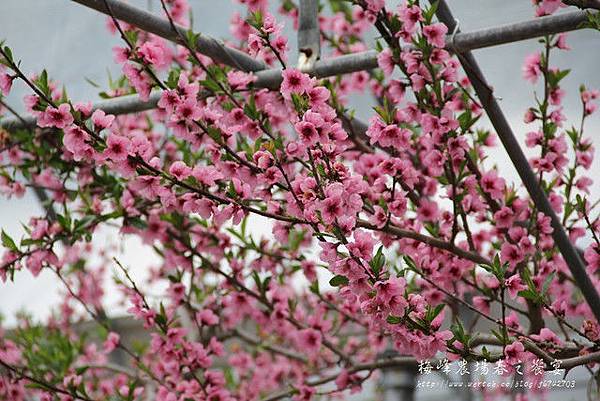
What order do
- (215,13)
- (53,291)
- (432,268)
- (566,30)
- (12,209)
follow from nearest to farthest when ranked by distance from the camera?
(566,30)
(432,268)
(215,13)
(12,209)
(53,291)

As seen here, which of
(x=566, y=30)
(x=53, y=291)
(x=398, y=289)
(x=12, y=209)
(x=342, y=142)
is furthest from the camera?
(x=53, y=291)

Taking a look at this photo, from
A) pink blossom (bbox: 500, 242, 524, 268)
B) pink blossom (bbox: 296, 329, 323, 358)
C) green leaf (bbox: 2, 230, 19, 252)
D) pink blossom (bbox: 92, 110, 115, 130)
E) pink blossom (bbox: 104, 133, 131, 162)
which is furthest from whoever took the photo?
pink blossom (bbox: 296, 329, 323, 358)

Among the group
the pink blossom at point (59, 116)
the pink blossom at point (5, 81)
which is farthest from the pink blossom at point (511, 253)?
the pink blossom at point (5, 81)

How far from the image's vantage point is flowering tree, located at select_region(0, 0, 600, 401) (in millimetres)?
1344

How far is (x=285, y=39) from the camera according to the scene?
1599mm

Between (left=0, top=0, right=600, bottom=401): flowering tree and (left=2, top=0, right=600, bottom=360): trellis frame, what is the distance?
1 cm

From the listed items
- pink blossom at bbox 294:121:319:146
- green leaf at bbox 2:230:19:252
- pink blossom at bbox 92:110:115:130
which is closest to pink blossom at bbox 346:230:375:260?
pink blossom at bbox 294:121:319:146

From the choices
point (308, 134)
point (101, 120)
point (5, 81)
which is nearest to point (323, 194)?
point (308, 134)

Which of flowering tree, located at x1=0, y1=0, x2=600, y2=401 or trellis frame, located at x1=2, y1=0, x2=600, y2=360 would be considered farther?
trellis frame, located at x1=2, y1=0, x2=600, y2=360

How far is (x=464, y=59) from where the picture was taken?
66.4 inches

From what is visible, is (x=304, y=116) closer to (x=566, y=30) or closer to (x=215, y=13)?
(x=566, y=30)

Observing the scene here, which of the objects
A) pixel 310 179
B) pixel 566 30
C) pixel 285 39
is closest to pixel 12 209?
pixel 285 39

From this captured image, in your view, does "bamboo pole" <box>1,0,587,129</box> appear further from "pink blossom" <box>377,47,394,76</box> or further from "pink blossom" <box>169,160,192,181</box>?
"pink blossom" <box>169,160,192,181</box>

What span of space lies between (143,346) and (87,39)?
54.7 inches
